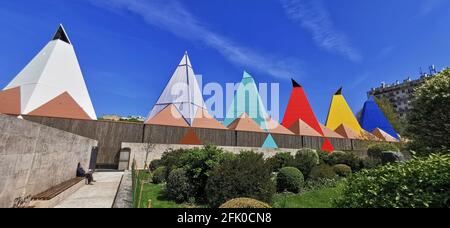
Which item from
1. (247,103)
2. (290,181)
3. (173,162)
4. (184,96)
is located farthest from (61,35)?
(290,181)

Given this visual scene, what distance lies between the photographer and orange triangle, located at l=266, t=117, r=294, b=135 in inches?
1215

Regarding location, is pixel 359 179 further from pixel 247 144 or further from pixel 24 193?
pixel 247 144

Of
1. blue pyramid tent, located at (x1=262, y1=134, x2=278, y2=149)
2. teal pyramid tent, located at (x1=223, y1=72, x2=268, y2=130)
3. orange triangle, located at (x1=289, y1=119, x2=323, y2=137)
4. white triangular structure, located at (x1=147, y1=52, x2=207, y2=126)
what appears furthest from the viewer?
teal pyramid tent, located at (x1=223, y1=72, x2=268, y2=130)

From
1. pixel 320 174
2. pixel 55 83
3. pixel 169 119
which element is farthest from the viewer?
pixel 169 119

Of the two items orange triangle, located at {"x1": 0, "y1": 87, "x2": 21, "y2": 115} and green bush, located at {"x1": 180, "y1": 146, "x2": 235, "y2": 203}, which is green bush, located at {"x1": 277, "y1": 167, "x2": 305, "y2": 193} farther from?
orange triangle, located at {"x1": 0, "y1": 87, "x2": 21, "y2": 115}

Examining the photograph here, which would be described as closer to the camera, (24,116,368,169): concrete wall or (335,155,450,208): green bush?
(335,155,450,208): green bush

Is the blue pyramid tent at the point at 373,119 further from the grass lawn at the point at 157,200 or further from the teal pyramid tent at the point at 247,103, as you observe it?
the grass lawn at the point at 157,200

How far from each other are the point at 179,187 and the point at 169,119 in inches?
829

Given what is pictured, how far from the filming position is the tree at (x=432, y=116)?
28.3 feet

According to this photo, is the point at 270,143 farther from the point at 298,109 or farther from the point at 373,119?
the point at 373,119

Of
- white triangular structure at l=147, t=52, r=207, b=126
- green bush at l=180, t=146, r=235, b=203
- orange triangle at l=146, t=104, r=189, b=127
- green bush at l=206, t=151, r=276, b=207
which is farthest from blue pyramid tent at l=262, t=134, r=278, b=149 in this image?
green bush at l=206, t=151, r=276, b=207

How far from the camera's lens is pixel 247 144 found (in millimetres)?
26672

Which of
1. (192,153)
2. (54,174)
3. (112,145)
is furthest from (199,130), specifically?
(54,174)

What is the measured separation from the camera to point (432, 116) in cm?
908
